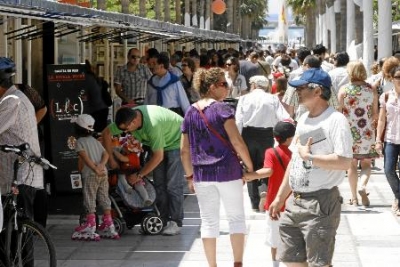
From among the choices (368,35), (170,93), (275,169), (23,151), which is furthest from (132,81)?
(368,35)

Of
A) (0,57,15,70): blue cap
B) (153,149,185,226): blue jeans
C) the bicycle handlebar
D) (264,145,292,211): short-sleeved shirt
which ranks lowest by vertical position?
(153,149,185,226): blue jeans

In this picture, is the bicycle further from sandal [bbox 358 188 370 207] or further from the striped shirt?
sandal [bbox 358 188 370 207]

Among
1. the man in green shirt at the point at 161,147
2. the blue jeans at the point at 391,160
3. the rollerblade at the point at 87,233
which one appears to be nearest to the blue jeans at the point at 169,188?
the man in green shirt at the point at 161,147

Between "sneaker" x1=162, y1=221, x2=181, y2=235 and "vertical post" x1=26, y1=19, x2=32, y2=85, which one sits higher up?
"vertical post" x1=26, y1=19, x2=32, y2=85

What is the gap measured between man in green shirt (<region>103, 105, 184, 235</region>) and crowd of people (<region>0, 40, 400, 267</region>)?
0.01 m

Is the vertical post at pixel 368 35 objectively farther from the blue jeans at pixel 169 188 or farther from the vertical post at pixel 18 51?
the blue jeans at pixel 169 188

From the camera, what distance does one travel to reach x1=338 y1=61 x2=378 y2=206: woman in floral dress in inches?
482

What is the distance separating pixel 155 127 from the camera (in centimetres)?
997

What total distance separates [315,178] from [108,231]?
14.3ft

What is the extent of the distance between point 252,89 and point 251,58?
927 cm

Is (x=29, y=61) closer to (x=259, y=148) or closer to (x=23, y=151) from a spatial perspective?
(x=259, y=148)

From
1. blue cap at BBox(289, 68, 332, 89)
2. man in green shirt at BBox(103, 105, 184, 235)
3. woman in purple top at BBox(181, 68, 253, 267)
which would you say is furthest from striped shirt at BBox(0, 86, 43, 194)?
blue cap at BBox(289, 68, 332, 89)

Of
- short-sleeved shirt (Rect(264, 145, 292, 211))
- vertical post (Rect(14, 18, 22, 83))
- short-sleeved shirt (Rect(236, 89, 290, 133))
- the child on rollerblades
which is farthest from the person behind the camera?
vertical post (Rect(14, 18, 22, 83))

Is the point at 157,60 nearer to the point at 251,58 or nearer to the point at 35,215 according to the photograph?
the point at 35,215
